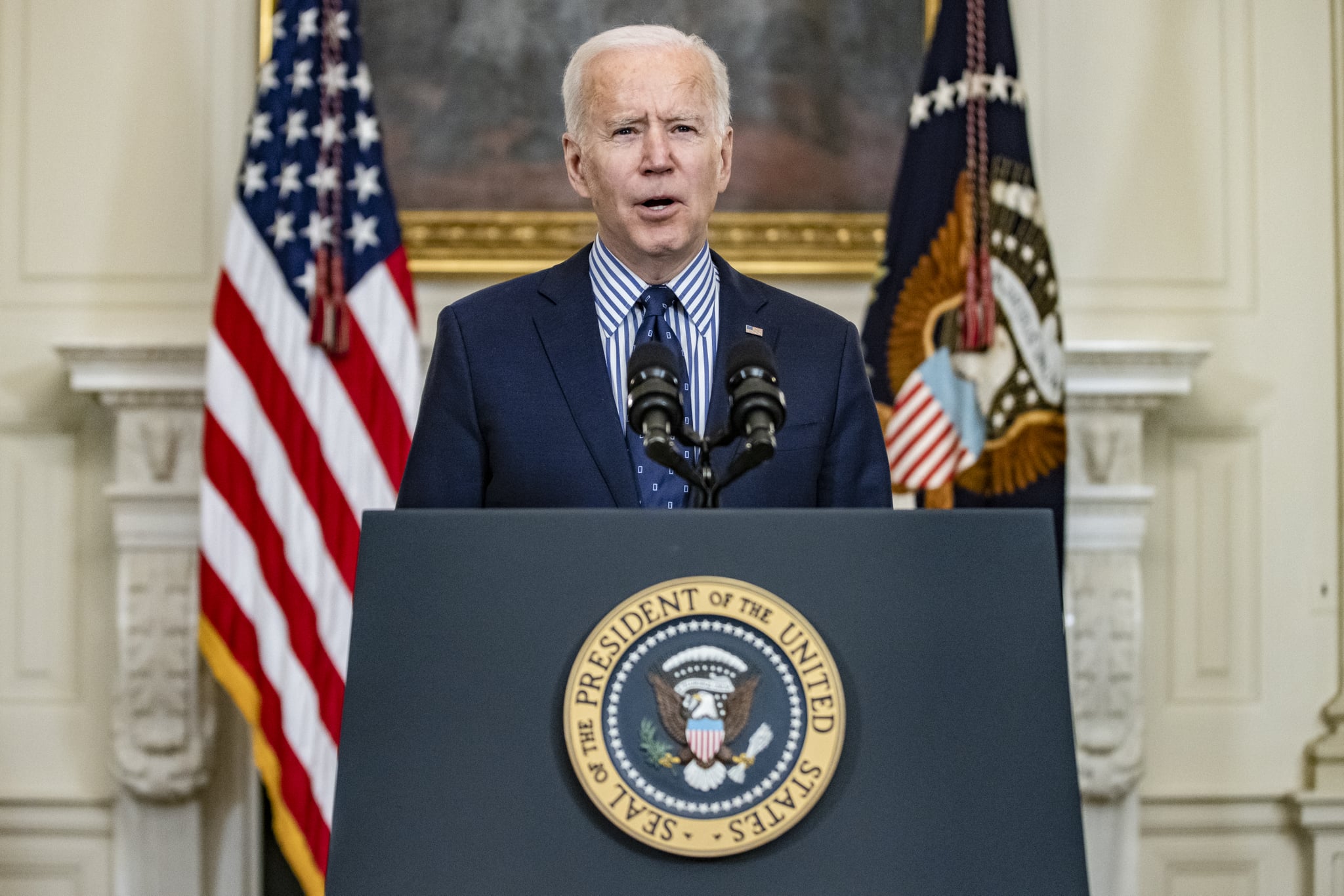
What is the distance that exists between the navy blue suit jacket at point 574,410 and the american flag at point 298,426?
188 centimetres

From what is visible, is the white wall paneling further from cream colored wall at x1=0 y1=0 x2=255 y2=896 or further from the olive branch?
the olive branch

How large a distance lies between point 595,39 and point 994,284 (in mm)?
2176

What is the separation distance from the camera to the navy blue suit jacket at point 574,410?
1.64 meters

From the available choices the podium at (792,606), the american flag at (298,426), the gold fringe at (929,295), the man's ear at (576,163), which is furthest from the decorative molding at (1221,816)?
the podium at (792,606)

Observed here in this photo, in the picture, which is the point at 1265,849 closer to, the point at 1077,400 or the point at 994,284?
the point at 1077,400

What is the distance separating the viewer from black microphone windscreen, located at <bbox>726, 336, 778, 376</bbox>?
1.29m

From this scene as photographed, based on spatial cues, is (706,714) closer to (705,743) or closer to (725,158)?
(705,743)

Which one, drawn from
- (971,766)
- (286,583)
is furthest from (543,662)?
(286,583)

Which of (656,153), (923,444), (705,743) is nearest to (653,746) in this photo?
(705,743)

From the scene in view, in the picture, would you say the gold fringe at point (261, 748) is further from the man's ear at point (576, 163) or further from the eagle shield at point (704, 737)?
the eagle shield at point (704, 737)

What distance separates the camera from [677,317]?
5.80 ft

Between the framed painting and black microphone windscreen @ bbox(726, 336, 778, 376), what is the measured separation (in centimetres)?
274

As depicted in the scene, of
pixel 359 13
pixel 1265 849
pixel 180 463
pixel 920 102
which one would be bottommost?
pixel 1265 849

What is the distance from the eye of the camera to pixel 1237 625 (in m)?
4.10
